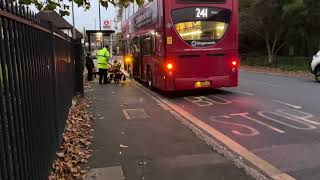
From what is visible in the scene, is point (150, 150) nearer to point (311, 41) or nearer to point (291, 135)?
point (291, 135)

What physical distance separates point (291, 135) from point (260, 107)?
3.75 m

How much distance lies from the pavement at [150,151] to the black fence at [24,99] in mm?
917

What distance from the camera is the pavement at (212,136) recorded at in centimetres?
628

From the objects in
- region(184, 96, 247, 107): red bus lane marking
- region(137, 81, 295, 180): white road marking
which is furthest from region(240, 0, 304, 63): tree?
region(137, 81, 295, 180): white road marking

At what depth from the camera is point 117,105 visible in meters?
13.4

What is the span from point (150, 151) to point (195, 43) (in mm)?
7929

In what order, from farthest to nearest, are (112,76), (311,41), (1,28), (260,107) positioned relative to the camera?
(311,41) → (112,76) → (260,107) → (1,28)

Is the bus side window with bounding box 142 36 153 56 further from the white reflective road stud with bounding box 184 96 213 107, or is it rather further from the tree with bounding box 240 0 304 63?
the tree with bounding box 240 0 304 63

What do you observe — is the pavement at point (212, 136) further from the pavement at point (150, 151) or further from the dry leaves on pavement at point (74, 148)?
the dry leaves on pavement at point (74, 148)

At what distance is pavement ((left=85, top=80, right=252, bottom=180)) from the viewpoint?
6059mm

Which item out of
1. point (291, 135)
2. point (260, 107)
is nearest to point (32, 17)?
point (291, 135)

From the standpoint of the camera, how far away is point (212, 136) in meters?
8.53

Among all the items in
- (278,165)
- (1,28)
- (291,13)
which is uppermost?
(291,13)

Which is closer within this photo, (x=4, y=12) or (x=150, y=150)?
(x=4, y=12)
